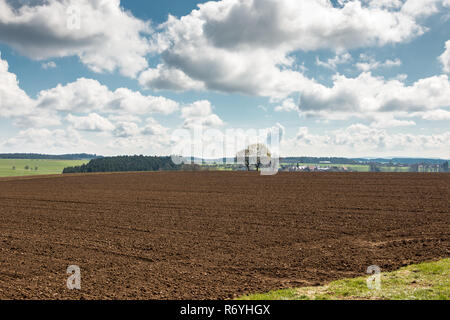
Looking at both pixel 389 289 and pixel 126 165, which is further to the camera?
pixel 126 165

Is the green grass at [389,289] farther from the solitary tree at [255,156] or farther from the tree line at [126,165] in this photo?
the tree line at [126,165]

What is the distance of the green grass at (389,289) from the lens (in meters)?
8.04

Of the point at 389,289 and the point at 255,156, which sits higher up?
the point at 255,156

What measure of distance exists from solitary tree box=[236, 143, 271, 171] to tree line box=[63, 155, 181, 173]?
4621cm

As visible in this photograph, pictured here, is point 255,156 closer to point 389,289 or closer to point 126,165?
point 126,165

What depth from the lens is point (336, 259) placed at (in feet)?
40.3

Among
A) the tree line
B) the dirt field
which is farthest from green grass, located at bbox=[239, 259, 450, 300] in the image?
the tree line

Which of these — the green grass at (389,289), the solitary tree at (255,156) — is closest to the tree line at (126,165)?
the solitary tree at (255,156)

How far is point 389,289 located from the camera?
8.59 m

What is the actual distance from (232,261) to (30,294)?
637cm

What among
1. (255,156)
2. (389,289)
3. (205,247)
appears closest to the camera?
(389,289)

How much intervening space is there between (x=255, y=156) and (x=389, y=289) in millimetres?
99670

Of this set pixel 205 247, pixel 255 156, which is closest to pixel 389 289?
pixel 205 247
